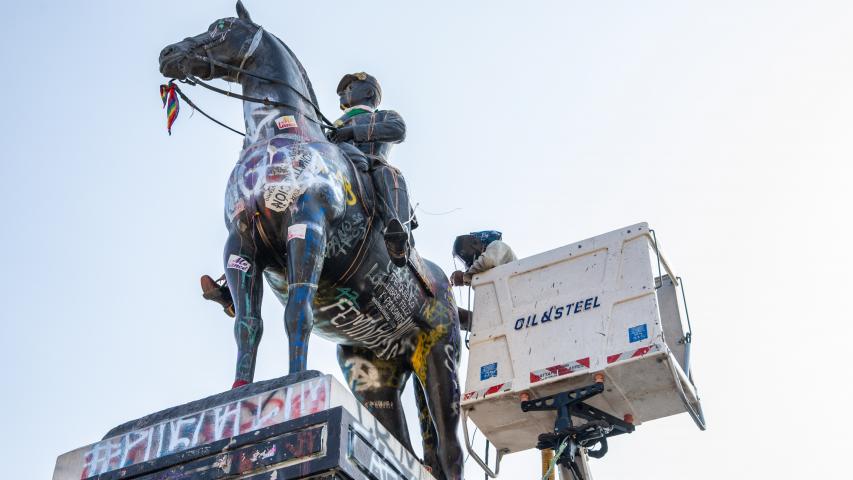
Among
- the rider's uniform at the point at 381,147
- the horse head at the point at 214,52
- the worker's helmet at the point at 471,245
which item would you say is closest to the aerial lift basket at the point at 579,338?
the worker's helmet at the point at 471,245

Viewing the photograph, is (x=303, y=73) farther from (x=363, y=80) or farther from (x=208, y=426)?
(x=208, y=426)

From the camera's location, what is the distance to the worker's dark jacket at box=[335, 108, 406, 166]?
11797mm

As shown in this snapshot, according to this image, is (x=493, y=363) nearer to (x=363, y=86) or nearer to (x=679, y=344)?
(x=679, y=344)

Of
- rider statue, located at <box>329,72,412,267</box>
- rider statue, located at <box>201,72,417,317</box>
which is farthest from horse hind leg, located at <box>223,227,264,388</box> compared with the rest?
rider statue, located at <box>329,72,412,267</box>

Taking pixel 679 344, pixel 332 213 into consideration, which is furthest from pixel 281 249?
pixel 679 344

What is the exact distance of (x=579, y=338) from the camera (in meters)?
11.7

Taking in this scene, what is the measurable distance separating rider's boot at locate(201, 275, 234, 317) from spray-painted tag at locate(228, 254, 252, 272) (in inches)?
35.9

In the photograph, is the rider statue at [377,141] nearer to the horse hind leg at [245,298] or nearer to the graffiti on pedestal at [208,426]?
the horse hind leg at [245,298]

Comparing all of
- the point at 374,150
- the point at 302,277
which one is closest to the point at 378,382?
the point at 374,150

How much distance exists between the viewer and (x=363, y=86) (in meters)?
12.6

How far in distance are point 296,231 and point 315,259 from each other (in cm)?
27

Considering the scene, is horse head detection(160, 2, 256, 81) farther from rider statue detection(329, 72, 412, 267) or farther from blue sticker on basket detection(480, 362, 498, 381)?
blue sticker on basket detection(480, 362, 498, 381)

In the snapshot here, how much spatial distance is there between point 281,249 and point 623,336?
127 inches

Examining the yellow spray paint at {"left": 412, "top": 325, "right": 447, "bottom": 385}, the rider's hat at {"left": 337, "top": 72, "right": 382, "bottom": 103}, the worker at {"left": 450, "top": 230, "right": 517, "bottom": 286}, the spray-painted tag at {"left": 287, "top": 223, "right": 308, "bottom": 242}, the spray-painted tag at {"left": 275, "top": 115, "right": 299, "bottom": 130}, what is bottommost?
the spray-painted tag at {"left": 287, "top": 223, "right": 308, "bottom": 242}
